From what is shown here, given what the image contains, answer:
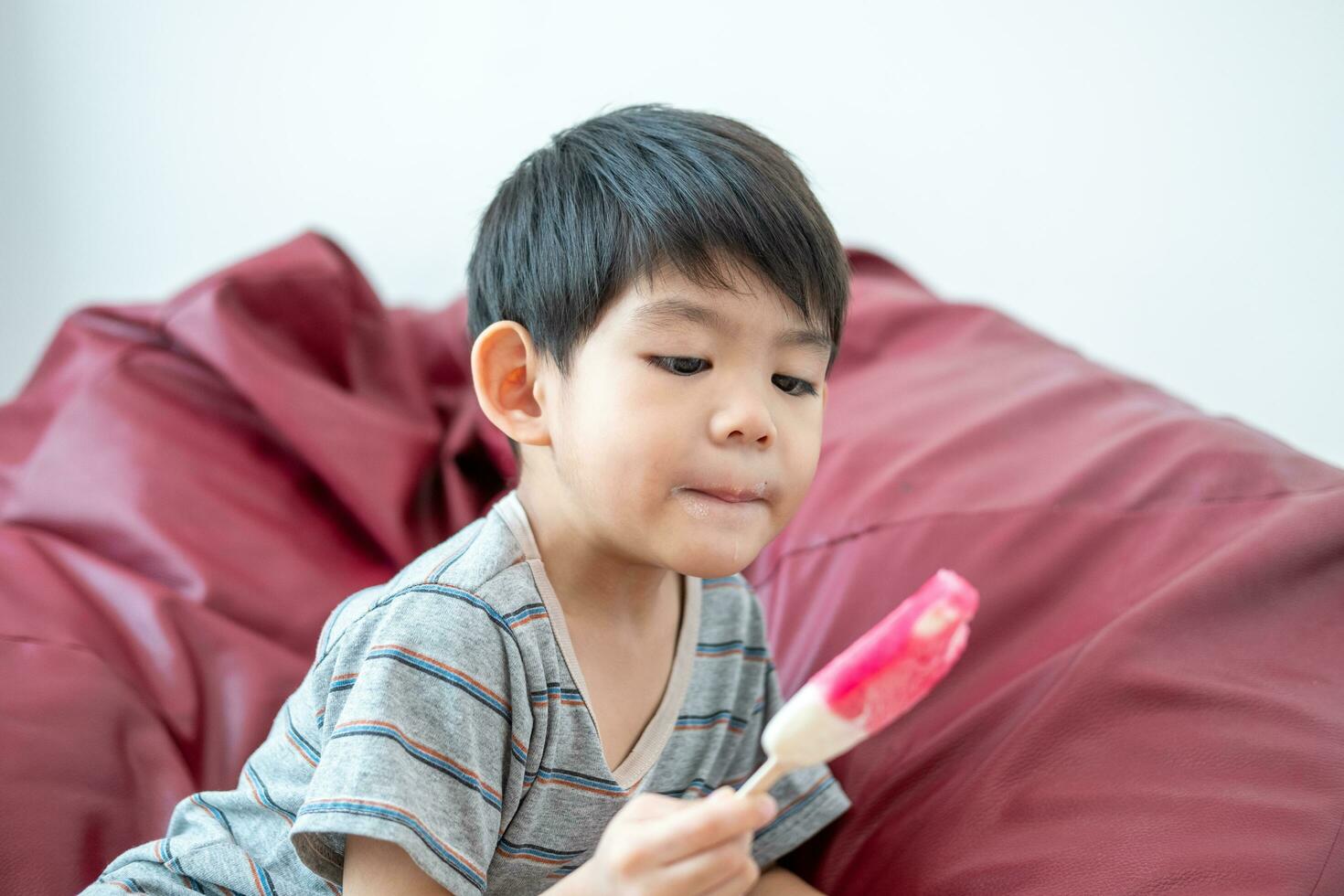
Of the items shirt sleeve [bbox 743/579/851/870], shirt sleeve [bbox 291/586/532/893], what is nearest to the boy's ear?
shirt sleeve [bbox 291/586/532/893]

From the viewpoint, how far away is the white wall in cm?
157

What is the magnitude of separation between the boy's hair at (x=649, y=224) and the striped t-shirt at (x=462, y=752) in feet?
0.53

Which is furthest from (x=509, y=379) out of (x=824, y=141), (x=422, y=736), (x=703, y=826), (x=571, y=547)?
(x=824, y=141)

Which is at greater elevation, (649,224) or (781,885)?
(649,224)

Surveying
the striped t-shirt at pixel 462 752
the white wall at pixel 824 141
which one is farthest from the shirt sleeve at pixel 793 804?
the white wall at pixel 824 141

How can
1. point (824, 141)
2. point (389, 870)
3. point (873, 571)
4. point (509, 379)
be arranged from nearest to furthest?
point (389, 870) < point (509, 379) < point (873, 571) < point (824, 141)

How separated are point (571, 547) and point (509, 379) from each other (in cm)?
12

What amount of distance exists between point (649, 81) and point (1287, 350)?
93cm

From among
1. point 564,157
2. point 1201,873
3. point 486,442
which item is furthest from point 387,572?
point 1201,873

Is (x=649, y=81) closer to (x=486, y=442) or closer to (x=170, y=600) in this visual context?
(x=486, y=442)

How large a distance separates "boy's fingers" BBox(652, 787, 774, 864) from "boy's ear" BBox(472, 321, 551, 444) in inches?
11.8

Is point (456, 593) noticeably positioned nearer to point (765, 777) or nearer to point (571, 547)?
point (571, 547)

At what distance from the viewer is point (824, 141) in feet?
5.74

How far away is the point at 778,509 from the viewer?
0.81 m
